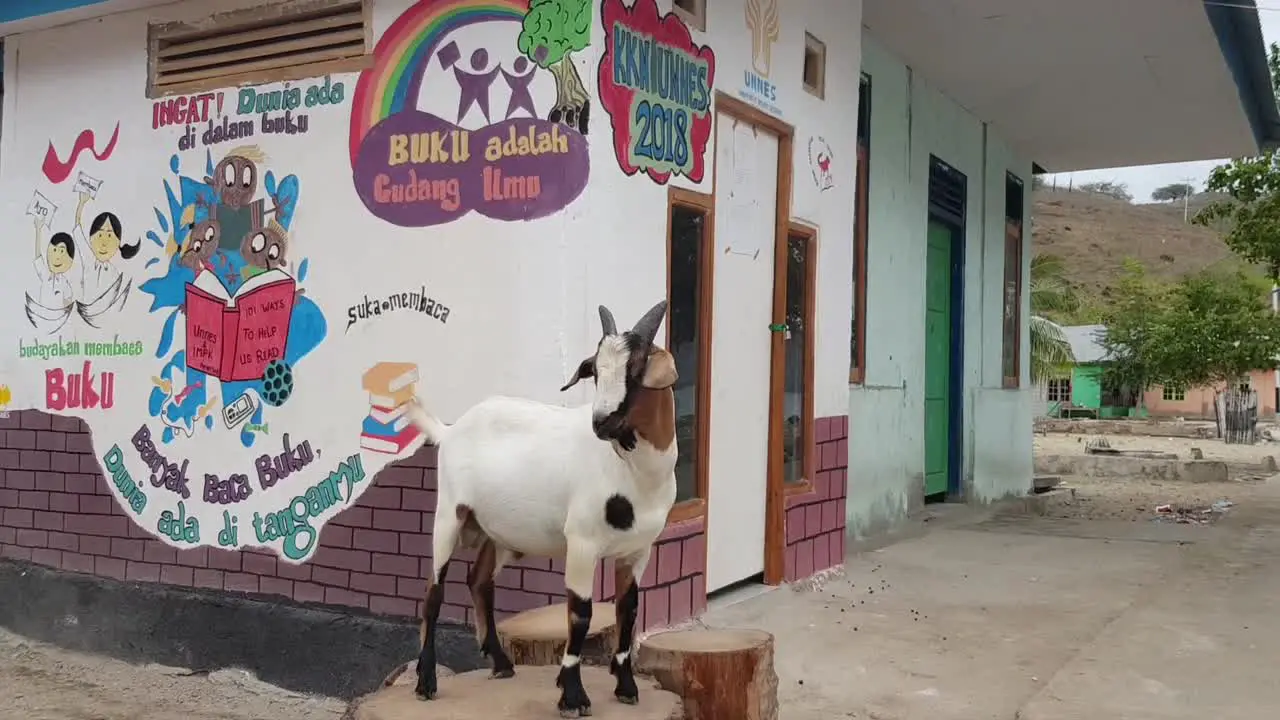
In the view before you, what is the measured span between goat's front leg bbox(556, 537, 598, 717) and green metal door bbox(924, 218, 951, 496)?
6736 millimetres

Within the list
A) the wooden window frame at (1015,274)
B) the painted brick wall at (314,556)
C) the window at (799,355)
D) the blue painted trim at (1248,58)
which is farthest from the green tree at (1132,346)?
the painted brick wall at (314,556)

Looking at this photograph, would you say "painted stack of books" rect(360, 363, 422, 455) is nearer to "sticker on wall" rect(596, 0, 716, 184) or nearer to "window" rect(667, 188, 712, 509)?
"window" rect(667, 188, 712, 509)

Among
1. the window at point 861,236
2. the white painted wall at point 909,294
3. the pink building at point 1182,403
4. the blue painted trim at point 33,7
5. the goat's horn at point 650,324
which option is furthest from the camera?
the pink building at point 1182,403

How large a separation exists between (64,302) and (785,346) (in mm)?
3886

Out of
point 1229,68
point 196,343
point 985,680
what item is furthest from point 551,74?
point 1229,68

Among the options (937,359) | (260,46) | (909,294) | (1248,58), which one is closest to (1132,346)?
(937,359)

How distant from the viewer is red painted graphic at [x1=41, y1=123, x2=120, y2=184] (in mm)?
5996

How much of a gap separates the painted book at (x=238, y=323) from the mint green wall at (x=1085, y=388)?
3671cm

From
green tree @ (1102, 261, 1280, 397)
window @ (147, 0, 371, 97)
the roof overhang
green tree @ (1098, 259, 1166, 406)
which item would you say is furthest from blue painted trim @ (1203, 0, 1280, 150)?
green tree @ (1098, 259, 1166, 406)

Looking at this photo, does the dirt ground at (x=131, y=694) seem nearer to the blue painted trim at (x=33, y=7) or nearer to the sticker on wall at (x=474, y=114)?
the sticker on wall at (x=474, y=114)

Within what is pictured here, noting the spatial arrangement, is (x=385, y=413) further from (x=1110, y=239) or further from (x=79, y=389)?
(x=1110, y=239)

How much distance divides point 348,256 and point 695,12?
6.31 ft

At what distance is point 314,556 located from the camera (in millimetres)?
5242

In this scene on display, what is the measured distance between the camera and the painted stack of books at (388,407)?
492 cm
